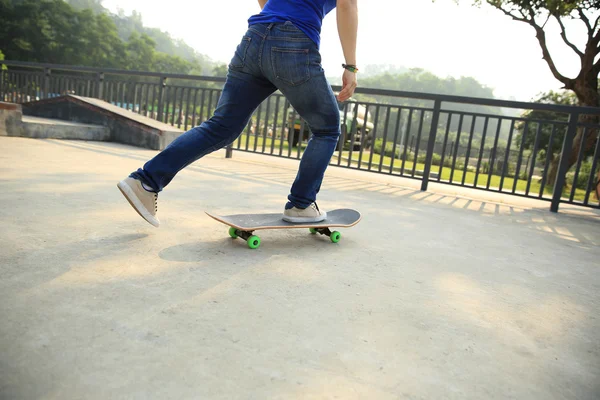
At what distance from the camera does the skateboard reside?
248cm

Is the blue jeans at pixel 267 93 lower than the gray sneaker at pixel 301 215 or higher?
higher

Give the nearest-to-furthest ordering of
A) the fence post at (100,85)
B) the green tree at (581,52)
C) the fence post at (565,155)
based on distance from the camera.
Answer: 1. the fence post at (565,155)
2. the fence post at (100,85)
3. the green tree at (581,52)

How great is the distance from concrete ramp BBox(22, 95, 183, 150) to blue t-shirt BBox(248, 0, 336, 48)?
16.1ft

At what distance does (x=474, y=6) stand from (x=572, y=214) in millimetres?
18494

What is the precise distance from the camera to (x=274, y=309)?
5.52 ft

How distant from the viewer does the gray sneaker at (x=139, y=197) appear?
2.40 m

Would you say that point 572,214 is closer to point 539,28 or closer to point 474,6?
point 539,28

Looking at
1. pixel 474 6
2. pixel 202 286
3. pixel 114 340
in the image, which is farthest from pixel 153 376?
pixel 474 6

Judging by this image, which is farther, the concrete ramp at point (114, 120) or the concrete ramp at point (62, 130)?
the concrete ramp at point (114, 120)

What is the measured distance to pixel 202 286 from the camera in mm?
1837

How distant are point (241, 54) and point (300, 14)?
39 centimetres

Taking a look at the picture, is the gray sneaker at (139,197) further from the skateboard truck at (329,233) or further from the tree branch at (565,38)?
the tree branch at (565,38)

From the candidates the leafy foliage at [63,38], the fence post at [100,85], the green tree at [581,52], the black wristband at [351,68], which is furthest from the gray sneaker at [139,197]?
the leafy foliage at [63,38]

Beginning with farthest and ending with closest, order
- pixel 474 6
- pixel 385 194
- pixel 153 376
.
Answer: pixel 474 6 → pixel 385 194 → pixel 153 376
